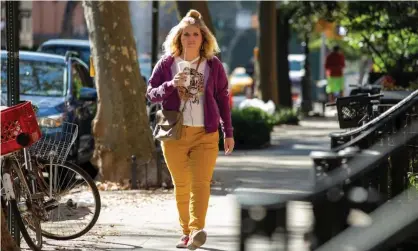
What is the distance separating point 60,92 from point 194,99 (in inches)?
267

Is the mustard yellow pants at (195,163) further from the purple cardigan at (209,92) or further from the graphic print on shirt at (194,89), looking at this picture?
the graphic print on shirt at (194,89)

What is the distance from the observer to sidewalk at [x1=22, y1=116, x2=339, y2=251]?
29.2ft

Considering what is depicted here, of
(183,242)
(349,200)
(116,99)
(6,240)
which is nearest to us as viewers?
(349,200)

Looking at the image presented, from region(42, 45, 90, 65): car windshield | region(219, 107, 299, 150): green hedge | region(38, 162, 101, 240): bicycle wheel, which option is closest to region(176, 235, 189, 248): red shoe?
region(38, 162, 101, 240): bicycle wheel

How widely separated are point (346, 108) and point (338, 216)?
5826mm

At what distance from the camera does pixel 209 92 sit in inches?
328

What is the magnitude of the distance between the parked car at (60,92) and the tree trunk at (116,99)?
111cm

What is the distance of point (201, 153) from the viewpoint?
834 centimetres

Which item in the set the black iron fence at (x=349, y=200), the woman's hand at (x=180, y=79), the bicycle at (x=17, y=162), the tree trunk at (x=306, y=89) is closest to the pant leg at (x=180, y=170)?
the woman's hand at (x=180, y=79)

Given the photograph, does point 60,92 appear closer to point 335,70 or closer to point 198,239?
point 198,239

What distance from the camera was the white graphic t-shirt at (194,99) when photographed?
8289 millimetres

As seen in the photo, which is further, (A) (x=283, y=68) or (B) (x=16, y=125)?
(A) (x=283, y=68)

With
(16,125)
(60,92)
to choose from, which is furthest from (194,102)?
(60,92)

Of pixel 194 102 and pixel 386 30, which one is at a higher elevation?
pixel 386 30
